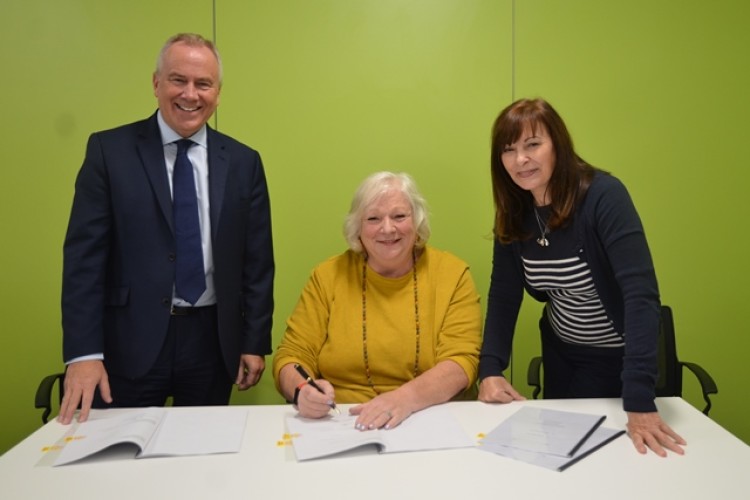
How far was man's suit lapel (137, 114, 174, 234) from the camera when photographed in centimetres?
180

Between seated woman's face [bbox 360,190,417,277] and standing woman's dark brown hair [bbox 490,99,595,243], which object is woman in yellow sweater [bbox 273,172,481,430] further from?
standing woman's dark brown hair [bbox 490,99,595,243]

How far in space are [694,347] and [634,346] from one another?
1552mm

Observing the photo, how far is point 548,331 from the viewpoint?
6.84 ft

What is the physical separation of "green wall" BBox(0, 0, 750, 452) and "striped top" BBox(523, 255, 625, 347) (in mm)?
724

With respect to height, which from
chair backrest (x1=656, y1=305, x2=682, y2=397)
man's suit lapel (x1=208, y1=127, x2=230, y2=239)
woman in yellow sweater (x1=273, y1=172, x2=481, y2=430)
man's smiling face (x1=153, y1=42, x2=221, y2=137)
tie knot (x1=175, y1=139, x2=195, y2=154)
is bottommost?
chair backrest (x1=656, y1=305, x2=682, y2=397)

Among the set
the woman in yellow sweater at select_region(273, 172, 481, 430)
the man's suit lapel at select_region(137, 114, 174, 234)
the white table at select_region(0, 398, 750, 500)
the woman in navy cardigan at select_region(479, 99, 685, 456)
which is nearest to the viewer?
the white table at select_region(0, 398, 750, 500)

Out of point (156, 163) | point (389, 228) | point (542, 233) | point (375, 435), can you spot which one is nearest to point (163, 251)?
point (156, 163)

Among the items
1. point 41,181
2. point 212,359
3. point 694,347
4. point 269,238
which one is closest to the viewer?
point 212,359

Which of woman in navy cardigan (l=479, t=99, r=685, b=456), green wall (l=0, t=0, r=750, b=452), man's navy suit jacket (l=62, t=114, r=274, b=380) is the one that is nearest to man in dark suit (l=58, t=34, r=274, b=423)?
man's navy suit jacket (l=62, t=114, r=274, b=380)

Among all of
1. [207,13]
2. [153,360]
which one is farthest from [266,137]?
[153,360]

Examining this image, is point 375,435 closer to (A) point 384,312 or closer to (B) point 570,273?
(A) point 384,312

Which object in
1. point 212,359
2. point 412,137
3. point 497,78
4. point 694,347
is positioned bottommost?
point 694,347

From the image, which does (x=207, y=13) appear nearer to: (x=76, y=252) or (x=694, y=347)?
(x=76, y=252)

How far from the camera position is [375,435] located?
1445 mm
